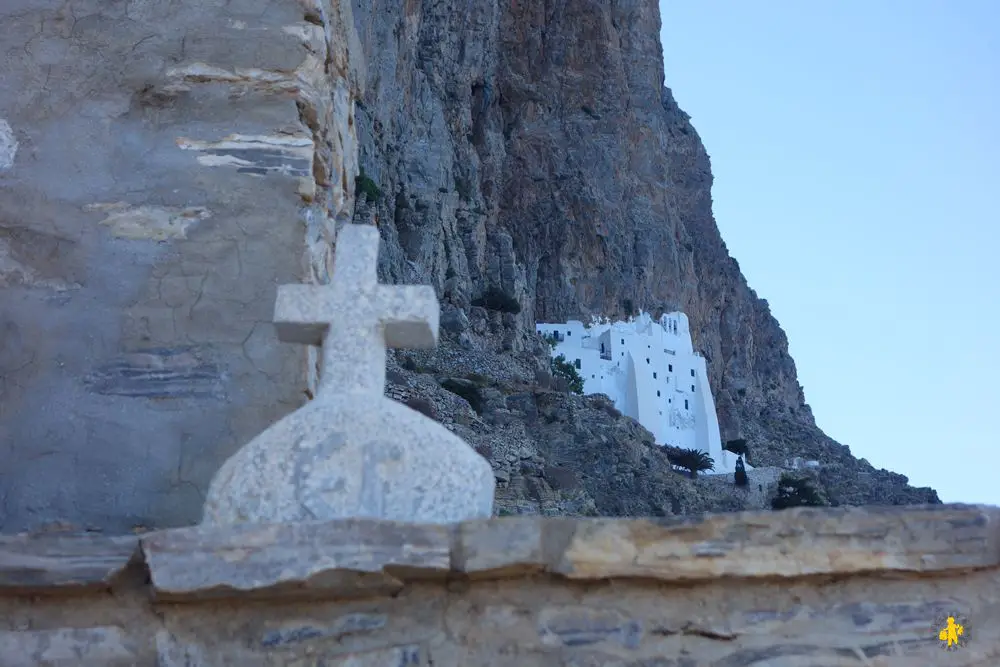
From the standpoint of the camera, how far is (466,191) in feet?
160

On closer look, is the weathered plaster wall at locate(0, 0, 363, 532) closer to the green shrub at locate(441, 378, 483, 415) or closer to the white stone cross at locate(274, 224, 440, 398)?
the white stone cross at locate(274, 224, 440, 398)

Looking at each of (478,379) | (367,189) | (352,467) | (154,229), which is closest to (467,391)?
(478,379)

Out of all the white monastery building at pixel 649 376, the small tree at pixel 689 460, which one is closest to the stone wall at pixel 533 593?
the small tree at pixel 689 460

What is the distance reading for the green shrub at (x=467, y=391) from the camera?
34469 mm

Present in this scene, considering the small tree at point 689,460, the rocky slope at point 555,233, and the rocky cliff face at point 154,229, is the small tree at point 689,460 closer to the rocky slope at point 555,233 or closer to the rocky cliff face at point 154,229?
the rocky slope at point 555,233

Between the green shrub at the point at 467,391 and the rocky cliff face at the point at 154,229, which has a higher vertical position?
the green shrub at the point at 467,391

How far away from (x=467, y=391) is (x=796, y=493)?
1848cm

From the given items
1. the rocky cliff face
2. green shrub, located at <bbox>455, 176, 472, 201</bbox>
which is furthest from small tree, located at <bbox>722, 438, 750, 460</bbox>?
the rocky cliff face

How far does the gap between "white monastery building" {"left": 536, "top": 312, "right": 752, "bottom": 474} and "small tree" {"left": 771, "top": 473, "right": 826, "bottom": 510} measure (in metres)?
3.76

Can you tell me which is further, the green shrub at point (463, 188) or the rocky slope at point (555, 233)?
the green shrub at point (463, 188)

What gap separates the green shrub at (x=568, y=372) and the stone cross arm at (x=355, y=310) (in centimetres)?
4341

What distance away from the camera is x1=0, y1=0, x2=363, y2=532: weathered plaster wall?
11.8 feet

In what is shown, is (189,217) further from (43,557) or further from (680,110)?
(680,110)

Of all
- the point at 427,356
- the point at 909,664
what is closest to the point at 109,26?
the point at 909,664
